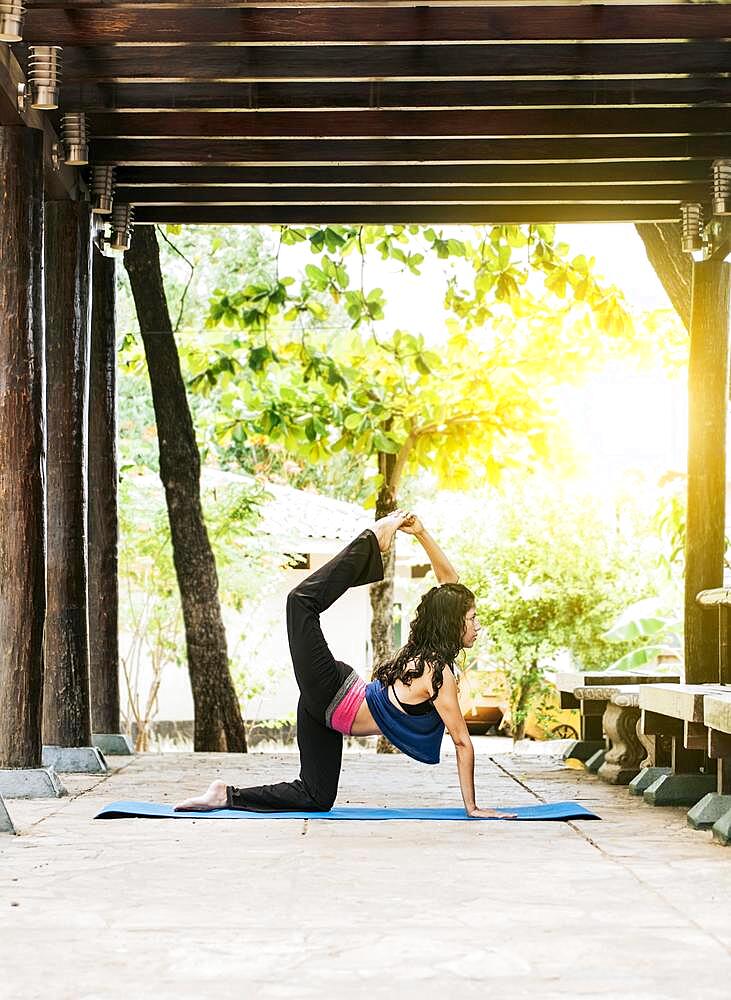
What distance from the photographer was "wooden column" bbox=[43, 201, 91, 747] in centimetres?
741

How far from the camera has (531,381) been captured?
14.0 metres

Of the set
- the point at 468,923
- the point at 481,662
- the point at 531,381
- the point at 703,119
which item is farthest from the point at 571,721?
the point at 468,923

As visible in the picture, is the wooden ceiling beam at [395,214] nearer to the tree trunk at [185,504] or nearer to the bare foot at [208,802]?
the tree trunk at [185,504]

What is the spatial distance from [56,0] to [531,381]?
29.2 ft

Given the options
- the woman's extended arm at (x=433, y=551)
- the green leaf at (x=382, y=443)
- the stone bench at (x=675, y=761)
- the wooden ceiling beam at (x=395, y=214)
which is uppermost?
the wooden ceiling beam at (x=395, y=214)

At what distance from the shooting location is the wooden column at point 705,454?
8.06 metres

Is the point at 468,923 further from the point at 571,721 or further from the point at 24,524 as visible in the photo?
the point at 571,721

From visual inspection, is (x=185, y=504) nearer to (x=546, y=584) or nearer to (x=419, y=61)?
(x=419, y=61)

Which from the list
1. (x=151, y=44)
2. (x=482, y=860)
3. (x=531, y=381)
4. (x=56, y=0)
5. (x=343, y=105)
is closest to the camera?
(x=482, y=860)

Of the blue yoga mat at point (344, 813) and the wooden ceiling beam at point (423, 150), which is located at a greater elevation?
the wooden ceiling beam at point (423, 150)

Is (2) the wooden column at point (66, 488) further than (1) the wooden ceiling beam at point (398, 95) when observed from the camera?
Yes

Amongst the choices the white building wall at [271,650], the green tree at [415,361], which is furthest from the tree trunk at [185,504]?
the white building wall at [271,650]

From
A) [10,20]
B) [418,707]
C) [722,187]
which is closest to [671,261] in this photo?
[722,187]

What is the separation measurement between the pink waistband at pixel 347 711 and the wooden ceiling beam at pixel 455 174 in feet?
11.2
